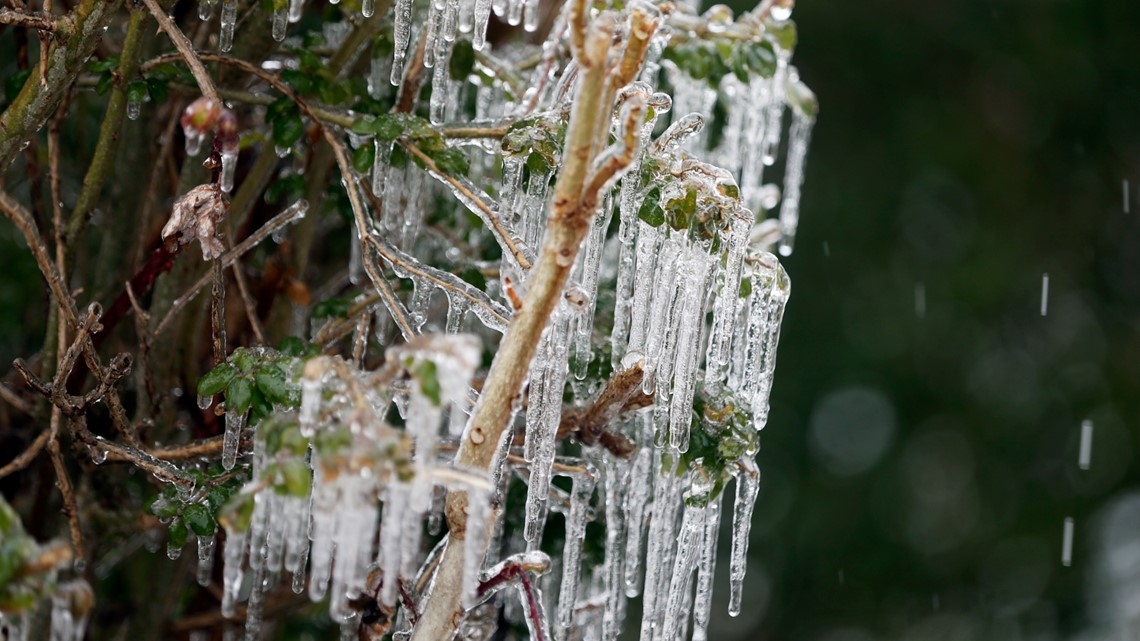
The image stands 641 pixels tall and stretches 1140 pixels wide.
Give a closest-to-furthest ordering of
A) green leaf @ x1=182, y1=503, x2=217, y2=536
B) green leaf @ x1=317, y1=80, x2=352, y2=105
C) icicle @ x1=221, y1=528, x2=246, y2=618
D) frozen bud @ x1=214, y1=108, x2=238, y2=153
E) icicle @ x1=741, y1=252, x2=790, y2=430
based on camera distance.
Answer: icicle @ x1=221, y1=528, x2=246, y2=618 < frozen bud @ x1=214, y1=108, x2=238, y2=153 < green leaf @ x1=182, y1=503, x2=217, y2=536 < icicle @ x1=741, y1=252, x2=790, y2=430 < green leaf @ x1=317, y1=80, x2=352, y2=105

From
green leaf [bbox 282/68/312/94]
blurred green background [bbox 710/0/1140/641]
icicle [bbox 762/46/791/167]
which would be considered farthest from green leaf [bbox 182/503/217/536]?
blurred green background [bbox 710/0/1140/641]

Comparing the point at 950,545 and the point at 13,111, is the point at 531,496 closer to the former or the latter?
the point at 13,111

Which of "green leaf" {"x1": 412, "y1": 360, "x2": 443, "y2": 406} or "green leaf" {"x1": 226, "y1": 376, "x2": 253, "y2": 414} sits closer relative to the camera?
"green leaf" {"x1": 412, "y1": 360, "x2": 443, "y2": 406}

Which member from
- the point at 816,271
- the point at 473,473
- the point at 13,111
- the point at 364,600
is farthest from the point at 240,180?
the point at 816,271

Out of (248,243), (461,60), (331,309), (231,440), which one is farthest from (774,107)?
(231,440)

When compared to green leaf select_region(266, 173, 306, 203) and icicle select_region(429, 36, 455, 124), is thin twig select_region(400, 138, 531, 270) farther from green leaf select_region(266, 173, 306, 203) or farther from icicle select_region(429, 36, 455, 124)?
green leaf select_region(266, 173, 306, 203)

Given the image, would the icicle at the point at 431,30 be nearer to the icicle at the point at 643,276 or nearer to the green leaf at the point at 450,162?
the green leaf at the point at 450,162

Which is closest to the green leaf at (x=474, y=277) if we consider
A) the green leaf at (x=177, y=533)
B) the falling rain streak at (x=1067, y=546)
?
the green leaf at (x=177, y=533)
